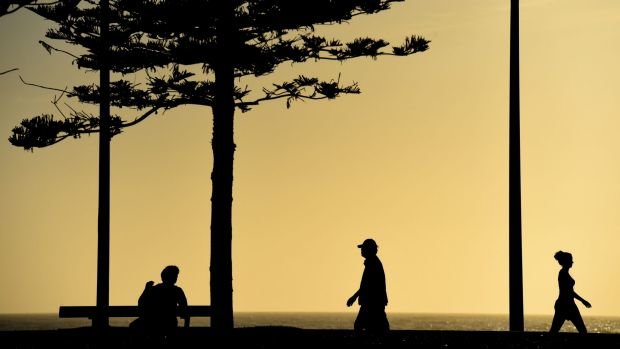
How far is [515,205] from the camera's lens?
20.7 metres

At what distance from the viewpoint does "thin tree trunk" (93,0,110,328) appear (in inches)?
875

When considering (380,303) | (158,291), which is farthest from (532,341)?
(158,291)

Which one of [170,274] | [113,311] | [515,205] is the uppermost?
[515,205]

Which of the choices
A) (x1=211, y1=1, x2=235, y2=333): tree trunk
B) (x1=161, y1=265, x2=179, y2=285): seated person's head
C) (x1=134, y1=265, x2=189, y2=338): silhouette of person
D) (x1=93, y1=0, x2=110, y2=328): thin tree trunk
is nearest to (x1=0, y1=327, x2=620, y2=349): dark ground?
(x1=134, y1=265, x2=189, y2=338): silhouette of person

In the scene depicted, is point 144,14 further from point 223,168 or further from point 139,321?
point 139,321

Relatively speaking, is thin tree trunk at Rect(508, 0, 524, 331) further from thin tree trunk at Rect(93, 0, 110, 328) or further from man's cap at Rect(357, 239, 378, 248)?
thin tree trunk at Rect(93, 0, 110, 328)

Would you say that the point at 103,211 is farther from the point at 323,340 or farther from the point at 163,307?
the point at 323,340

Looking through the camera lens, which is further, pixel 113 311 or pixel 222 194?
pixel 222 194

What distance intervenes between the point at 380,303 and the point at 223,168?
5.81 metres

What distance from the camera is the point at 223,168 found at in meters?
24.1

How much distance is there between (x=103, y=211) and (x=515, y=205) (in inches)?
285

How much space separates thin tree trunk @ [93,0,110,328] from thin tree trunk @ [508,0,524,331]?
6.95m

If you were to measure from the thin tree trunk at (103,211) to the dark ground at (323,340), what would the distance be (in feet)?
7.51

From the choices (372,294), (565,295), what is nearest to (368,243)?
(372,294)
